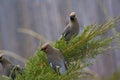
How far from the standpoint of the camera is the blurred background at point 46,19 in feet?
7.06

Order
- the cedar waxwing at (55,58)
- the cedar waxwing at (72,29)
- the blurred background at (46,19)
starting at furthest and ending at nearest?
the blurred background at (46,19) → the cedar waxwing at (72,29) → the cedar waxwing at (55,58)

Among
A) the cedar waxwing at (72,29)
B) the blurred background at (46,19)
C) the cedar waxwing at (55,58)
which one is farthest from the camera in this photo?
the blurred background at (46,19)

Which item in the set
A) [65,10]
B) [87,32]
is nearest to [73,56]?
[87,32]

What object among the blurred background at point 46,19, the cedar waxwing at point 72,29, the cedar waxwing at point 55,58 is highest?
the blurred background at point 46,19

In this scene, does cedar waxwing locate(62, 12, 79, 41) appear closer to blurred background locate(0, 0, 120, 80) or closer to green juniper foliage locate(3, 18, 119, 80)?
green juniper foliage locate(3, 18, 119, 80)

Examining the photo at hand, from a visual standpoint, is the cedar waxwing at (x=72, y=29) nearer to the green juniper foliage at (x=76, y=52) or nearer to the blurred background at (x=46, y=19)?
the green juniper foliage at (x=76, y=52)

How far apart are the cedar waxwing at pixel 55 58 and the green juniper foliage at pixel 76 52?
1 centimetres

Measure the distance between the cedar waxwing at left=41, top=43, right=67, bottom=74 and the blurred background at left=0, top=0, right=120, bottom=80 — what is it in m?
1.35

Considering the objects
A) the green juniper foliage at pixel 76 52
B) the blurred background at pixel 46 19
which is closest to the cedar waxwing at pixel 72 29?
the green juniper foliage at pixel 76 52

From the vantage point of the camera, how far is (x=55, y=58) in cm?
79

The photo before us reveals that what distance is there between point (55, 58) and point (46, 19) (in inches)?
54.9

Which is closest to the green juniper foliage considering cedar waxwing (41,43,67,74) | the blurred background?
cedar waxwing (41,43,67,74)

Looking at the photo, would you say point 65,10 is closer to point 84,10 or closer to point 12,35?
point 84,10

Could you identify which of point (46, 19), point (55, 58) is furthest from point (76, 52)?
point (46, 19)
